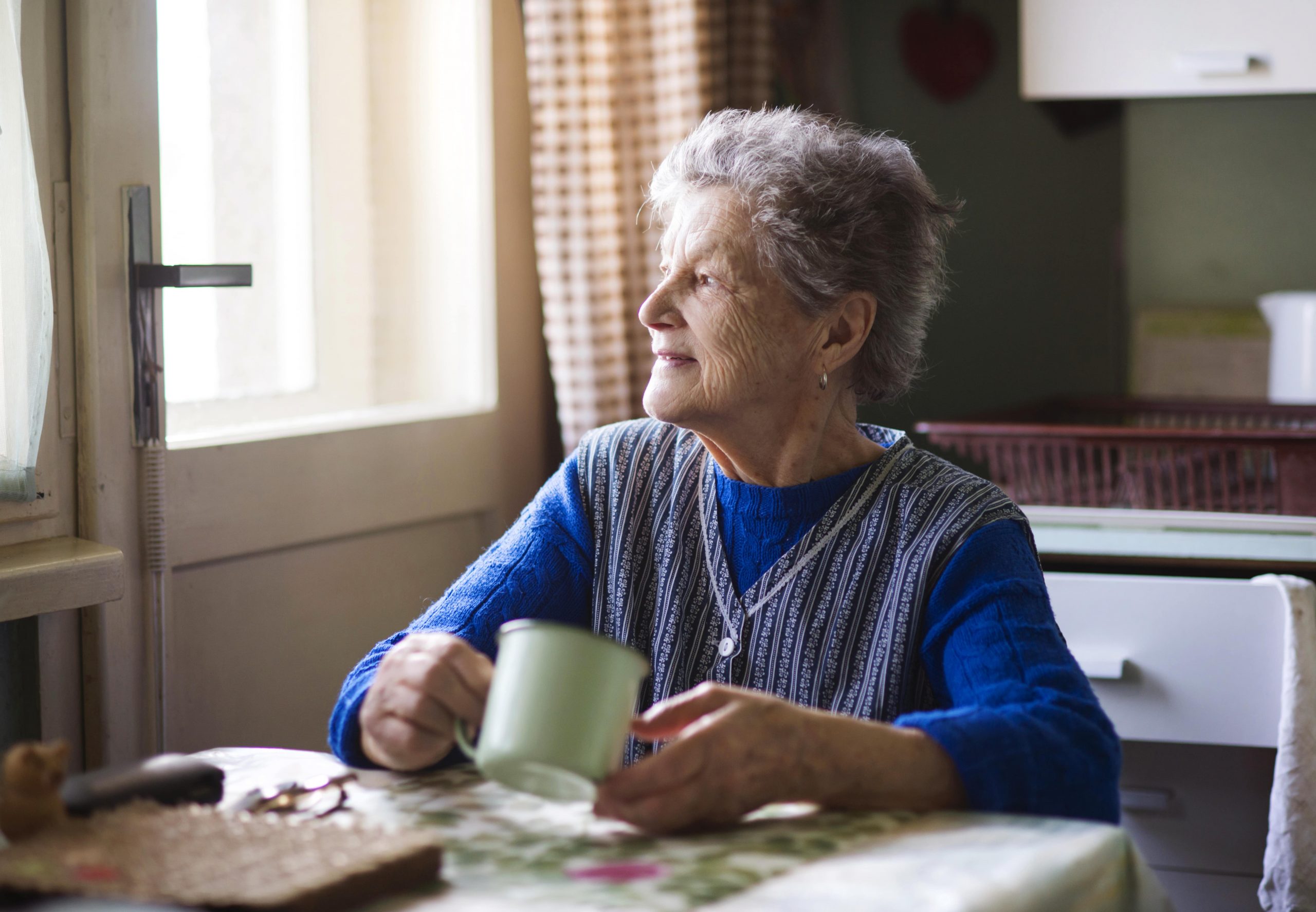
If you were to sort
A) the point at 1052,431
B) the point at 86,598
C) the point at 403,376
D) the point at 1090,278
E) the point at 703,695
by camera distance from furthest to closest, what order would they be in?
the point at 1090,278
the point at 403,376
the point at 1052,431
the point at 86,598
the point at 703,695

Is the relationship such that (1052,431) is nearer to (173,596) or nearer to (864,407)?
(864,407)

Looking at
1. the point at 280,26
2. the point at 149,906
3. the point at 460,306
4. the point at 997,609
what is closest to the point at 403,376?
the point at 460,306

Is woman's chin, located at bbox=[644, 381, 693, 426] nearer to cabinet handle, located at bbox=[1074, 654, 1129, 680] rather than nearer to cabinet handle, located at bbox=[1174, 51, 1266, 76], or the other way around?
cabinet handle, located at bbox=[1074, 654, 1129, 680]

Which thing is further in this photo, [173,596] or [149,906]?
[173,596]

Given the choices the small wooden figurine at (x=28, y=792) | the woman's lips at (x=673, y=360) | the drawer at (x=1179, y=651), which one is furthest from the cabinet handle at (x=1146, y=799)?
the small wooden figurine at (x=28, y=792)

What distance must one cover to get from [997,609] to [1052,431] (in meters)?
0.77

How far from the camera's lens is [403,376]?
208cm

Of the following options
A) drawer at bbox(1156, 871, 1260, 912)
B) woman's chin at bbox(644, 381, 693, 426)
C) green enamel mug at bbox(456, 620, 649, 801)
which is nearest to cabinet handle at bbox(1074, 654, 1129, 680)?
drawer at bbox(1156, 871, 1260, 912)

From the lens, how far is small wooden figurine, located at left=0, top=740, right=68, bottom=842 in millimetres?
774

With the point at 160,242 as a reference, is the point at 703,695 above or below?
below

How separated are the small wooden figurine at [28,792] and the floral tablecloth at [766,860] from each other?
166 millimetres

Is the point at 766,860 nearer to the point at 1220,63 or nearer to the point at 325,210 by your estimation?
the point at 325,210

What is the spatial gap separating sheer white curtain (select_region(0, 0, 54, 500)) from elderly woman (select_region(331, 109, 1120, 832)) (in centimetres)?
45

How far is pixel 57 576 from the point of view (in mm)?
1336
